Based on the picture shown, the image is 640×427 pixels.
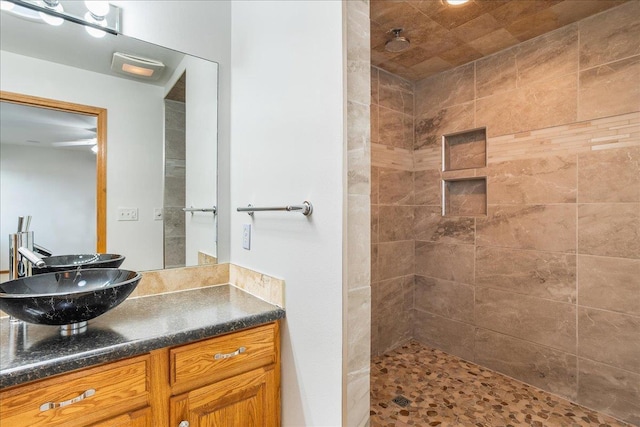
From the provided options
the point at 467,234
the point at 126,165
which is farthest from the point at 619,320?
the point at 126,165

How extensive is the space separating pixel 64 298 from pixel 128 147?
86 cm

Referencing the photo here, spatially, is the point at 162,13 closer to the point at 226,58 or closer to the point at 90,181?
the point at 226,58

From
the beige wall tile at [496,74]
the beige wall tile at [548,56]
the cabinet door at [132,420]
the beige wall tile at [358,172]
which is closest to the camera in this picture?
the cabinet door at [132,420]

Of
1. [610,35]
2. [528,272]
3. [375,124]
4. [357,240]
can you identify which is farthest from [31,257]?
[610,35]

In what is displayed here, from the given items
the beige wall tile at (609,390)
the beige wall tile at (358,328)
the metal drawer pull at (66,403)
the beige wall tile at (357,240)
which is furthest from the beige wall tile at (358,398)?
the beige wall tile at (609,390)

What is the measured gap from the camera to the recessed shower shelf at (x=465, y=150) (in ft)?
8.23

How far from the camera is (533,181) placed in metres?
2.16

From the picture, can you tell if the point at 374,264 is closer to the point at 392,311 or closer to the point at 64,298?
the point at 392,311

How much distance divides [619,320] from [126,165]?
2.80 meters

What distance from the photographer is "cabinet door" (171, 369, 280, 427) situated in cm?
110

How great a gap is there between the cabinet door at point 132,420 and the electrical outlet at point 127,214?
0.87 m

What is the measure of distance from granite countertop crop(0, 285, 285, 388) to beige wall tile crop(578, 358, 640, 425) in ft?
6.49

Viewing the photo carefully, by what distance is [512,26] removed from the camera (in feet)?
6.56

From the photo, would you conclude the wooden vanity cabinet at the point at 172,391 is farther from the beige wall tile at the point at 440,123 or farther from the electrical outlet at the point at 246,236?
the beige wall tile at the point at 440,123
